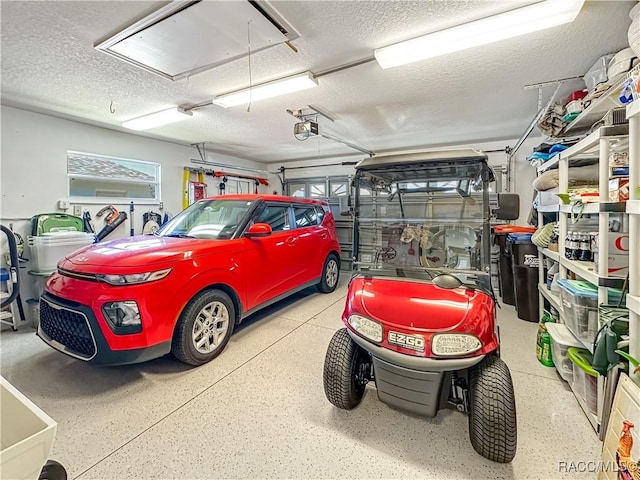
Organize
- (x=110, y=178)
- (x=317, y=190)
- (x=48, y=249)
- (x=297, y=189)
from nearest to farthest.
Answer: (x=48, y=249) → (x=110, y=178) → (x=317, y=190) → (x=297, y=189)

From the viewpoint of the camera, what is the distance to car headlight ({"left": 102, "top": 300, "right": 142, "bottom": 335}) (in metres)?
2.16

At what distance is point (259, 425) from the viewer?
6.21 feet

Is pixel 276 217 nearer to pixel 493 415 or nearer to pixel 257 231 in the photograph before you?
pixel 257 231

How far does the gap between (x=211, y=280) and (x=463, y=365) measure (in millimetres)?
2145

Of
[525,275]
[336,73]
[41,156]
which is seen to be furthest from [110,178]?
[525,275]

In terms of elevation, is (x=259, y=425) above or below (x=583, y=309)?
below

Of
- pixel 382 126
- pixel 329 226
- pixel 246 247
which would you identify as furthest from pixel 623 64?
pixel 329 226

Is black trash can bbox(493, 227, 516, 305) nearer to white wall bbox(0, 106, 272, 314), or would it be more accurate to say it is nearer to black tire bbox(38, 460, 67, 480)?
black tire bbox(38, 460, 67, 480)

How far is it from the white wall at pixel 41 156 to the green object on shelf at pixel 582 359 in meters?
5.85

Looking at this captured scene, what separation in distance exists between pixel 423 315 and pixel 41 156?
5.00 meters

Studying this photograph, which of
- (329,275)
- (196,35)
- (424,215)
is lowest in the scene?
(329,275)

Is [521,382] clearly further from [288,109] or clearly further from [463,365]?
[288,109]

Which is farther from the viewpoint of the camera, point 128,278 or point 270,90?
point 270,90

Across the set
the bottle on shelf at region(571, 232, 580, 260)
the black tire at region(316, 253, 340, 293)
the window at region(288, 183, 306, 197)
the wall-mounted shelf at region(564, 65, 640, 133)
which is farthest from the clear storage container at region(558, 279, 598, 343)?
the window at region(288, 183, 306, 197)
